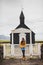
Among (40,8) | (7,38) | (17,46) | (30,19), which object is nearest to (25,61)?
(17,46)

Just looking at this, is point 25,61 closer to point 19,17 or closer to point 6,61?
point 6,61

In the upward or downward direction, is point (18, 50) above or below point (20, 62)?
above

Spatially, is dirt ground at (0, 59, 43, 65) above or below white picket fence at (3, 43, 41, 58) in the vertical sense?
below

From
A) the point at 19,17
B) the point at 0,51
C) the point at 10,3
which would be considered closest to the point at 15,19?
the point at 19,17

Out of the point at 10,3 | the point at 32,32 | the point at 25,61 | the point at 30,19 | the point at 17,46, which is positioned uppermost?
the point at 10,3

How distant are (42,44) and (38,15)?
359 mm

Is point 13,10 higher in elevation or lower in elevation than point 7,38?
higher

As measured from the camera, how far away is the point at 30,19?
7.79 ft

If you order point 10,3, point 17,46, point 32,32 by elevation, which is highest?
point 10,3

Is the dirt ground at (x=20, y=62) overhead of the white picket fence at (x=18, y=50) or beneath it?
beneath

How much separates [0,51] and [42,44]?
0.52 metres

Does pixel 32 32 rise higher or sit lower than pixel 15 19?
lower

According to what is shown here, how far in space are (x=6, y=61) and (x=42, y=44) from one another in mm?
484

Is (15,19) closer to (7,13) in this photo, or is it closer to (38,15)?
(7,13)
